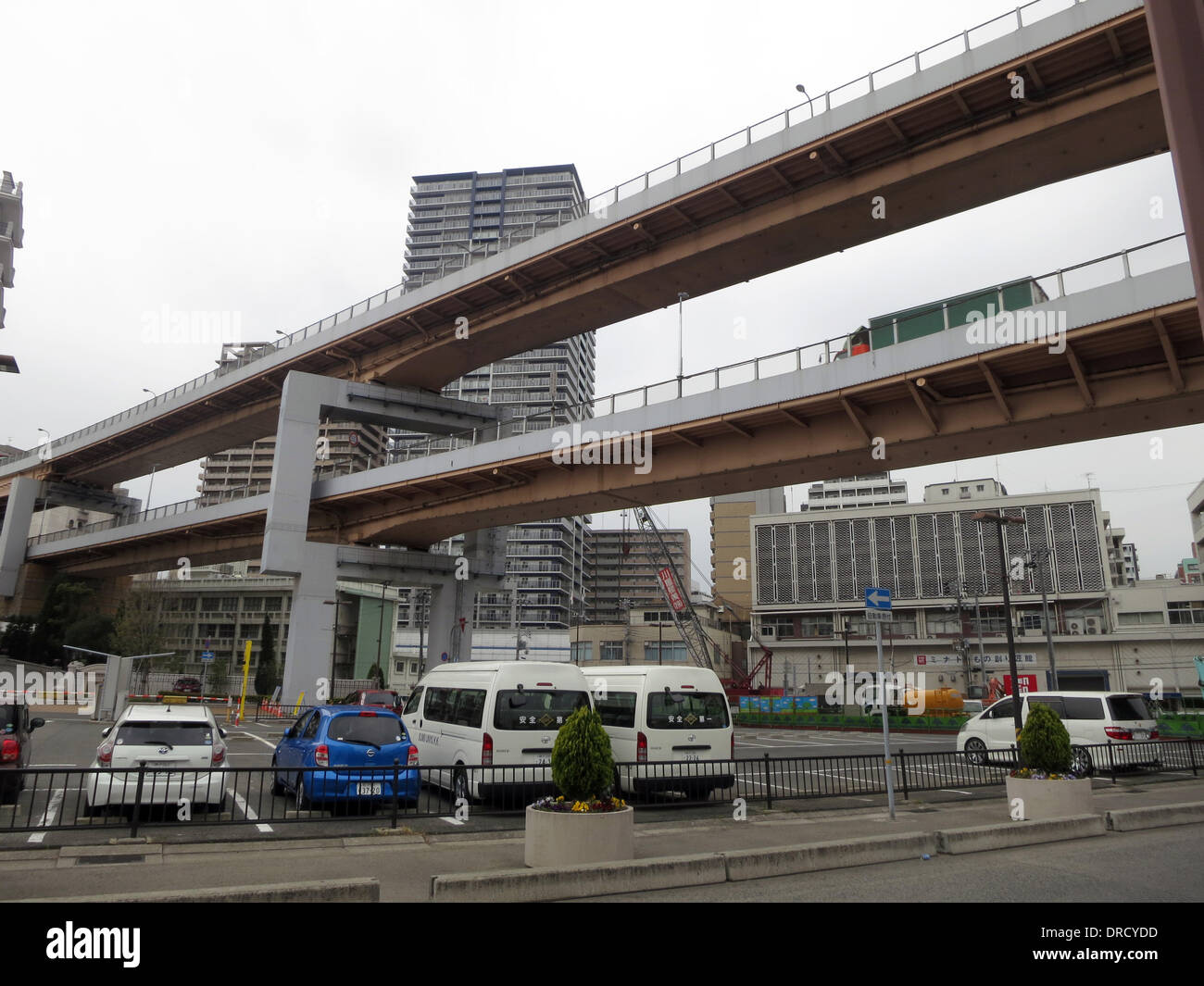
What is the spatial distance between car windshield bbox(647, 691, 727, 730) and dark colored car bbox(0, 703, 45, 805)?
937 centimetres

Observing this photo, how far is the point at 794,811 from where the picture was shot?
13.1 m

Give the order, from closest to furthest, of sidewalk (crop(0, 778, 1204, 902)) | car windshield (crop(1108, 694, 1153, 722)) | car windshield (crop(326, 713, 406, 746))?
1. sidewalk (crop(0, 778, 1204, 902))
2. car windshield (crop(326, 713, 406, 746))
3. car windshield (crop(1108, 694, 1153, 722))

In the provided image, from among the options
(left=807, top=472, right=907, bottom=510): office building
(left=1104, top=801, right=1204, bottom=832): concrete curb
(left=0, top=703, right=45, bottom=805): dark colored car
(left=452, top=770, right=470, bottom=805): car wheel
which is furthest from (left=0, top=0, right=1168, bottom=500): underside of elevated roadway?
(left=807, top=472, right=907, bottom=510): office building

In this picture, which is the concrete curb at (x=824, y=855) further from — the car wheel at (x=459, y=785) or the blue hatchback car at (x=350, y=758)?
the blue hatchback car at (x=350, y=758)

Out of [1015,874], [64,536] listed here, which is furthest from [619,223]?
[64,536]

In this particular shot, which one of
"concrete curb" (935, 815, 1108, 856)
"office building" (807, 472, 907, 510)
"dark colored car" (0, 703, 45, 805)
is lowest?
"concrete curb" (935, 815, 1108, 856)

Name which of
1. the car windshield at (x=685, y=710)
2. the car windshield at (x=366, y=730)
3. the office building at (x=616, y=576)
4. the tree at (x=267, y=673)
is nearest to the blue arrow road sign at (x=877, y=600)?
the car windshield at (x=685, y=710)

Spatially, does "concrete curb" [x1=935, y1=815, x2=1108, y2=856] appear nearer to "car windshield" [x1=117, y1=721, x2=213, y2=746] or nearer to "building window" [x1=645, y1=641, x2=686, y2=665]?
"car windshield" [x1=117, y1=721, x2=213, y2=746]

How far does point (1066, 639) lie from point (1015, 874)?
81738 millimetres

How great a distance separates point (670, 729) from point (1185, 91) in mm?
11665

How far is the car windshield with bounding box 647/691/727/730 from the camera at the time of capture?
553 inches

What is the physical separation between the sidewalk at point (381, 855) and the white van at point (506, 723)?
4.68 feet

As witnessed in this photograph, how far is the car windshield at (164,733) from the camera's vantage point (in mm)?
11727

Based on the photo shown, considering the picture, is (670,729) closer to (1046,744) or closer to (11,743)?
(1046,744)
